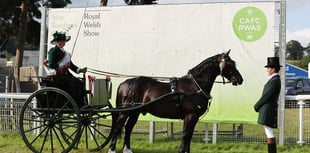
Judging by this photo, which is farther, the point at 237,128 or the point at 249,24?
the point at 237,128

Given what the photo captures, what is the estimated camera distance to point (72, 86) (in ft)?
26.5

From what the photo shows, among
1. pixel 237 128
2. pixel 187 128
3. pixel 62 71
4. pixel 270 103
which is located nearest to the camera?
pixel 270 103

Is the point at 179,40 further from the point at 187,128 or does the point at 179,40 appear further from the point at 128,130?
the point at 187,128

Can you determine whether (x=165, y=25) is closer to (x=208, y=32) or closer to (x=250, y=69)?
(x=208, y=32)

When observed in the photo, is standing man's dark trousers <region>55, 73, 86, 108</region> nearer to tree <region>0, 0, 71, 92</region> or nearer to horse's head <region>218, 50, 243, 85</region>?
horse's head <region>218, 50, 243, 85</region>

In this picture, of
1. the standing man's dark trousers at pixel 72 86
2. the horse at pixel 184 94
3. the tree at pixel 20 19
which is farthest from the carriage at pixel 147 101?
the tree at pixel 20 19

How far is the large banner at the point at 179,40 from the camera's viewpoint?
31.1 ft

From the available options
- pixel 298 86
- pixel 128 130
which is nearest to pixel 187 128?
pixel 128 130

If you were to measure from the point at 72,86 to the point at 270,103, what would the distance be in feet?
11.7

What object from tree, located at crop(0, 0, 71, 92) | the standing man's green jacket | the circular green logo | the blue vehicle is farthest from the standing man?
tree, located at crop(0, 0, 71, 92)

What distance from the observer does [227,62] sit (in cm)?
781

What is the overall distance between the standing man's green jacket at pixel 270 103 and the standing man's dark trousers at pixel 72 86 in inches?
130

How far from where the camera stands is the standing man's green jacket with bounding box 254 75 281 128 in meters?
7.40

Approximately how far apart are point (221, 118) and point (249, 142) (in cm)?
91
